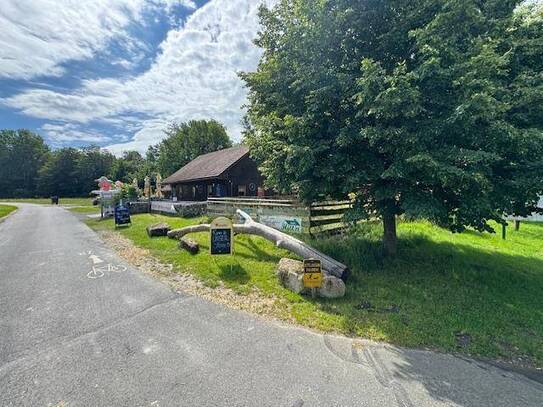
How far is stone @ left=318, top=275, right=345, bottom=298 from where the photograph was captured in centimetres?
590

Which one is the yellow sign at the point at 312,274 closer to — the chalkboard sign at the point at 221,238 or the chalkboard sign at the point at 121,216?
the chalkboard sign at the point at 221,238

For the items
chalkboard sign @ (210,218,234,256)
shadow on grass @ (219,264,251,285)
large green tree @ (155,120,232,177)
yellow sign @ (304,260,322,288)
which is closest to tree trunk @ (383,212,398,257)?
yellow sign @ (304,260,322,288)

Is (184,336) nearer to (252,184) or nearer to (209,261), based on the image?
(209,261)

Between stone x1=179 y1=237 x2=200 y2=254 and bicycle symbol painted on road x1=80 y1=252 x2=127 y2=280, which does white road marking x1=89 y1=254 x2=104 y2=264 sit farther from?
stone x1=179 y1=237 x2=200 y2=254

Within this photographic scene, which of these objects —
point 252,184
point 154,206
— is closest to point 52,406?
point 154,206

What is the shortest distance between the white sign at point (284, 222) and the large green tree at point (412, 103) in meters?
2.93

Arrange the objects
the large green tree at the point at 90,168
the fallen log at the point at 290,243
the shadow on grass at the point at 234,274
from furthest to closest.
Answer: the large green tree at the point at 90,168, the shadow on grass at the point at 234,274, the fallen log at the point at 290,243

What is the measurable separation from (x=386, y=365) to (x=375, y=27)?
662 cm

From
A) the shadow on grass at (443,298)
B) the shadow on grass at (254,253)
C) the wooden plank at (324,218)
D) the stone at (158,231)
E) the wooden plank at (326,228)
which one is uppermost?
the wooden plank at (324,218)

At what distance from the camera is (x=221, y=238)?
7918 millimetres

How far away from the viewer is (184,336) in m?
4.43

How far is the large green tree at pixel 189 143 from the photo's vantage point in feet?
164

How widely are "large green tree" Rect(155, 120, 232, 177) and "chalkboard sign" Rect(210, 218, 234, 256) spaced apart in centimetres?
4470

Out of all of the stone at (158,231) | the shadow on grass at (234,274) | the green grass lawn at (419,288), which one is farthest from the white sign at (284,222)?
the stone at (158,231)
